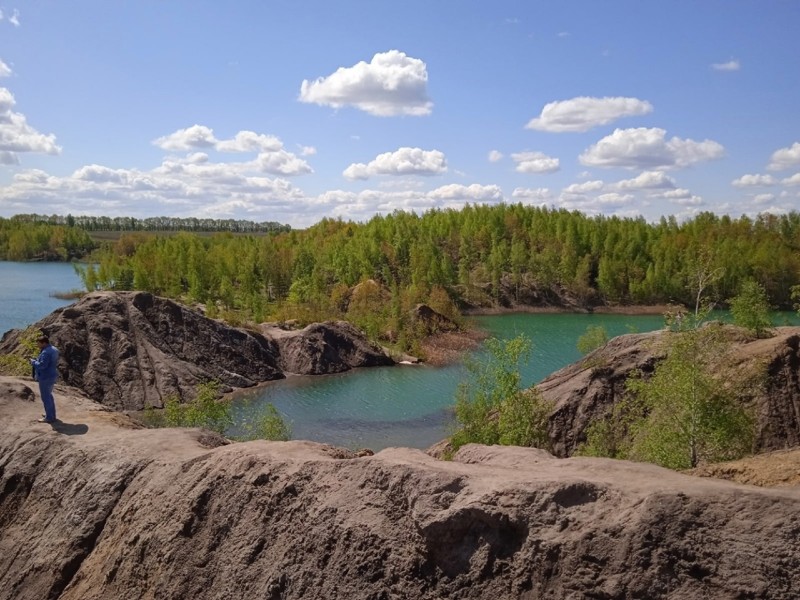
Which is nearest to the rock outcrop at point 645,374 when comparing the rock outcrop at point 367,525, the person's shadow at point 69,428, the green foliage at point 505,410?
the green foliage at point 505,410

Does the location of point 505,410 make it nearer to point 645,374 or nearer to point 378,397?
point 645,374

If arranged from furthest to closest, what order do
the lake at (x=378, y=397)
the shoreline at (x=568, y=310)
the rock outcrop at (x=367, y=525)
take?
the shoreline at (x=568, y=310)
the lake at (x=378, y=397)
the rock outcrop at (x=367, y=525)

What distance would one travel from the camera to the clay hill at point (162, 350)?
5147 centimetres

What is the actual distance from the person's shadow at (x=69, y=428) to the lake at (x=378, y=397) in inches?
911

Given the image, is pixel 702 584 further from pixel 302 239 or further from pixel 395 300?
pixel 302 239

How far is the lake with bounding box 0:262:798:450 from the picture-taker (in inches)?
1758

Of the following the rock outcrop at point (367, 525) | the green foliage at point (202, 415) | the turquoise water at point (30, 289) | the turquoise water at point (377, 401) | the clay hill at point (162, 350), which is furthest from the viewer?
the turquoise water at point (30, 289)

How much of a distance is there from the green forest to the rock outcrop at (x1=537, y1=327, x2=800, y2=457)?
130ft

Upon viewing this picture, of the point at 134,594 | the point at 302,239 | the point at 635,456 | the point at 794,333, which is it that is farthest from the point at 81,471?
the point at 302,239

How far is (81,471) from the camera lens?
16000 millimetres

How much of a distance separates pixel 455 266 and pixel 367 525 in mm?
119146

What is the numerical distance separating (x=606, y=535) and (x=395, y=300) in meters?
72.7

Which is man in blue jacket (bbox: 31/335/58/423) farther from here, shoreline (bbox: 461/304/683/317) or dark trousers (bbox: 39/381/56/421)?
shoreline (bbox: 461/304/683/317)

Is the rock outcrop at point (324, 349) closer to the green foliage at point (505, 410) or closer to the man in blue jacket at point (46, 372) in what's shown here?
the green foliage at point (505, 410)
